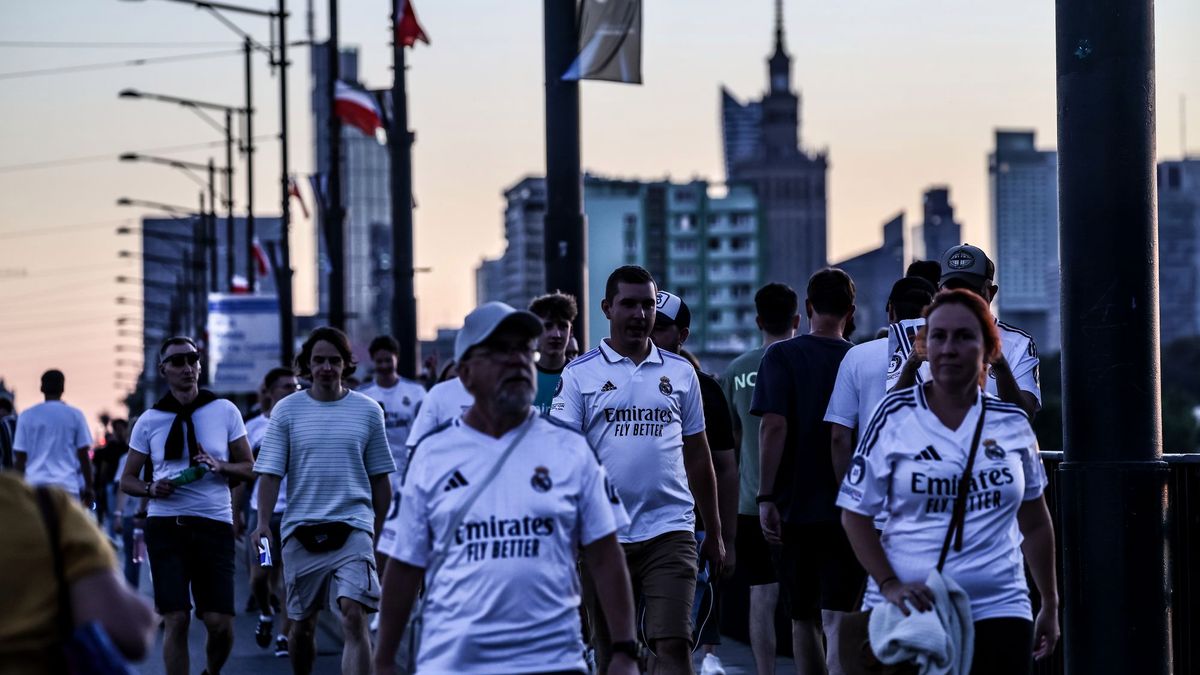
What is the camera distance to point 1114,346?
7.75 metres

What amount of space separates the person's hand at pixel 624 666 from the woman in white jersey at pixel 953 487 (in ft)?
2.74

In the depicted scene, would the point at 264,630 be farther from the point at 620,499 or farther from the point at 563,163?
the point at 620,499

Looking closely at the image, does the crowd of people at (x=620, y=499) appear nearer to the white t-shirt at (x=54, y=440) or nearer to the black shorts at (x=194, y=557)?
the black shorts at (x=194, y=557)

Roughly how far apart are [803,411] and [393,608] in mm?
3640

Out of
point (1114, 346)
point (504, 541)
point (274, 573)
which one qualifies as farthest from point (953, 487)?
point (274, 573)

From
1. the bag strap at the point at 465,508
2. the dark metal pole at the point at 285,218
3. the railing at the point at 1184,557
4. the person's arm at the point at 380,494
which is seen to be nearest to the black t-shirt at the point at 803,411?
the railing at the point at 1184,557

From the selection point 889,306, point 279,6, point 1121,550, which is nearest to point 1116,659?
point 1121,550

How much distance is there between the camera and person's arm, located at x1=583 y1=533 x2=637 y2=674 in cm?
553

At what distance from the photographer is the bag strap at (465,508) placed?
17.7ft

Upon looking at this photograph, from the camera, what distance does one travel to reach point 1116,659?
778 cm

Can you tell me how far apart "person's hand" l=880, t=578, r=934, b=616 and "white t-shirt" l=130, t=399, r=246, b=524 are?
5959 millimetres

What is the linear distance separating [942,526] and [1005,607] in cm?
31

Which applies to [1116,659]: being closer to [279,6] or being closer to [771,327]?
[771,327]

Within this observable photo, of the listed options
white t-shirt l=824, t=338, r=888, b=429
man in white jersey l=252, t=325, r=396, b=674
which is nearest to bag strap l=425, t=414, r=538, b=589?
white t-shirt l=824, t=338, r=888, b=429
